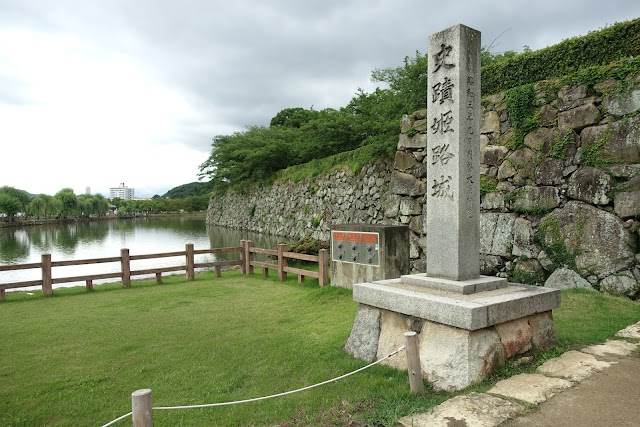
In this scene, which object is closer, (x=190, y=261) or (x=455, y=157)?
(x=455, y=157)

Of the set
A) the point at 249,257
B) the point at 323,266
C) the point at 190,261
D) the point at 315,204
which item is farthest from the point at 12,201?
the point at 323,266

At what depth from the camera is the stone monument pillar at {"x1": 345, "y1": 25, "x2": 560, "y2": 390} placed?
3.82m

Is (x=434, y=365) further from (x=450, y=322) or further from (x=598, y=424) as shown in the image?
(x=598, y=424)

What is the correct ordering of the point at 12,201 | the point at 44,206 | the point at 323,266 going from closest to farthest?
the point at 323,266 < the point at 12,201 < the point at 44,206

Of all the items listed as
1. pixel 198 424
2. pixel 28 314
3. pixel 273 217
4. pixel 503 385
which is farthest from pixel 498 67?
pixel 273 217

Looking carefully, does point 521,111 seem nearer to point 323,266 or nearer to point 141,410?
point 323,266

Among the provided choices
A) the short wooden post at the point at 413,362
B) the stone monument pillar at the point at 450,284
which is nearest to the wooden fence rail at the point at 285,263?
the stone monument pillar at the point at 450,284

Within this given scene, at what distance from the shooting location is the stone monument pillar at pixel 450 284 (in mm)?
3818

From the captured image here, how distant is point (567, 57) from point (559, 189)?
260cm

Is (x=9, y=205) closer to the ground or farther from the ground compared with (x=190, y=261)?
Answer: farther from the ground

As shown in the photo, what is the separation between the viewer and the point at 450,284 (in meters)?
4.25

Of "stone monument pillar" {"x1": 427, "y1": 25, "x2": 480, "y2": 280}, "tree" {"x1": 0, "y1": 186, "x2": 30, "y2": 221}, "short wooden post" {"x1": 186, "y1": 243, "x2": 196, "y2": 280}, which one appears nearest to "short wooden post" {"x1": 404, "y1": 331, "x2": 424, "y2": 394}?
"stone monument pillar" {"x1": 427, "y1": 25, "x2": 480, "y2": 280}

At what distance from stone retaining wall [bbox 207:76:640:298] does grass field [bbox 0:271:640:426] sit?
0.83m

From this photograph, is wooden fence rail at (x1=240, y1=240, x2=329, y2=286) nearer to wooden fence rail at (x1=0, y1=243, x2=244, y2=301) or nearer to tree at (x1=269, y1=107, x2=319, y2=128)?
wooden fence rail at (x1=0, y1=243, x2=244, y2=301)
